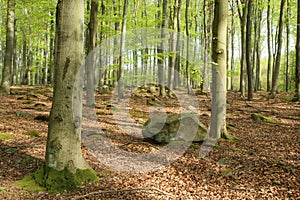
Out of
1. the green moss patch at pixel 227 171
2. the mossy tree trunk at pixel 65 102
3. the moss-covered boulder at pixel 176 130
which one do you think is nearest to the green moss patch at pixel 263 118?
the moss-covered boulder at pixel 176 130

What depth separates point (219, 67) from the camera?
7.89 m

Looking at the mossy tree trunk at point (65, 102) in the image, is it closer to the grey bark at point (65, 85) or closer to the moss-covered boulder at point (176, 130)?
the grey bark at point (65, 85)

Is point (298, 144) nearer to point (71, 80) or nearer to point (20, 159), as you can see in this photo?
point (71, 80)

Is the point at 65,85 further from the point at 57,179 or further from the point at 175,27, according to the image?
the point at 175,27

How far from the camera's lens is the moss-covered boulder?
785 cm

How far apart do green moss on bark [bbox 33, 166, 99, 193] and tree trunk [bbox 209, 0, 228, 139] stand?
4647 millimetres

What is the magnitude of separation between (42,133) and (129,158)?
298 centimetres

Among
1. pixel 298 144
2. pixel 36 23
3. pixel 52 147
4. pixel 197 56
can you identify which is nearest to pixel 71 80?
pixel 52 147

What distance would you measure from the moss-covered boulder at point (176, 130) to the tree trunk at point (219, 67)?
0.48 meters

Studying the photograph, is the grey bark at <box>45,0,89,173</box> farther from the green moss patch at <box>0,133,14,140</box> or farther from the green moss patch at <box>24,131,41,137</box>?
the green moss patch at <box>24,131,41,137</box>

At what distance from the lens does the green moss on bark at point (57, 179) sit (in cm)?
451

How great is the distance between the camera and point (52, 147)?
15.1 feet

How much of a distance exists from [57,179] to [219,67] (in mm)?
5484

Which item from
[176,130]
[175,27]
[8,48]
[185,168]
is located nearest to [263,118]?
[176,130]
